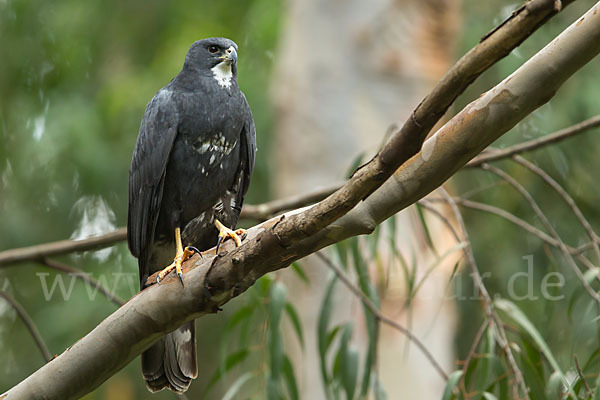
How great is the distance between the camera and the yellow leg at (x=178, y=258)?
7.89 ft

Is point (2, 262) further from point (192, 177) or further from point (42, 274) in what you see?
point (42, 274)

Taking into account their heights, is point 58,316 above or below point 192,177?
above

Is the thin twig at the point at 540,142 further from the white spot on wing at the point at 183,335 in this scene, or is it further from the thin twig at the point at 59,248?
the thin twig at the point at 59,248

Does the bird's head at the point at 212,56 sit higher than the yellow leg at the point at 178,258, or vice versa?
the bird's head at the point at 212,56

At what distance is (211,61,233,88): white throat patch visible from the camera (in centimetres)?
323

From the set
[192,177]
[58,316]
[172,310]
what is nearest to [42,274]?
[58,316]

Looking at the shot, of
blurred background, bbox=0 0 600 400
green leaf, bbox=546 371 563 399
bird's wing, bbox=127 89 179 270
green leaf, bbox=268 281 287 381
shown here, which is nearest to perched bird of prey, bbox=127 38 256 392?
bird's wing, bbox=127 89 179 270

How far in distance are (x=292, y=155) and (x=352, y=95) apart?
22.5 inches

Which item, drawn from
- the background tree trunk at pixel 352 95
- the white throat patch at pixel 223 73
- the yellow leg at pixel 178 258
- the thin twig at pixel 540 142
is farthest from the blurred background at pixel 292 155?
the white throat patch at pixel 223 73

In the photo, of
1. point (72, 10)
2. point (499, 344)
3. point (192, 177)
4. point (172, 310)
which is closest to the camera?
point (172, 310)

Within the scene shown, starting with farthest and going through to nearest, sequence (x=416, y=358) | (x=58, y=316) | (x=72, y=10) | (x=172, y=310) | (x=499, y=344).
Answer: (x=72, y=10) → (x=58, y=316) → (x=416, y=358) → (x=499, y=344) → (x=172, y=310)

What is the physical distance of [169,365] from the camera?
2.86 metres

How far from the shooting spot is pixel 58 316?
18.4 ft

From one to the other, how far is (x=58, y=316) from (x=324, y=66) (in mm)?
2722
